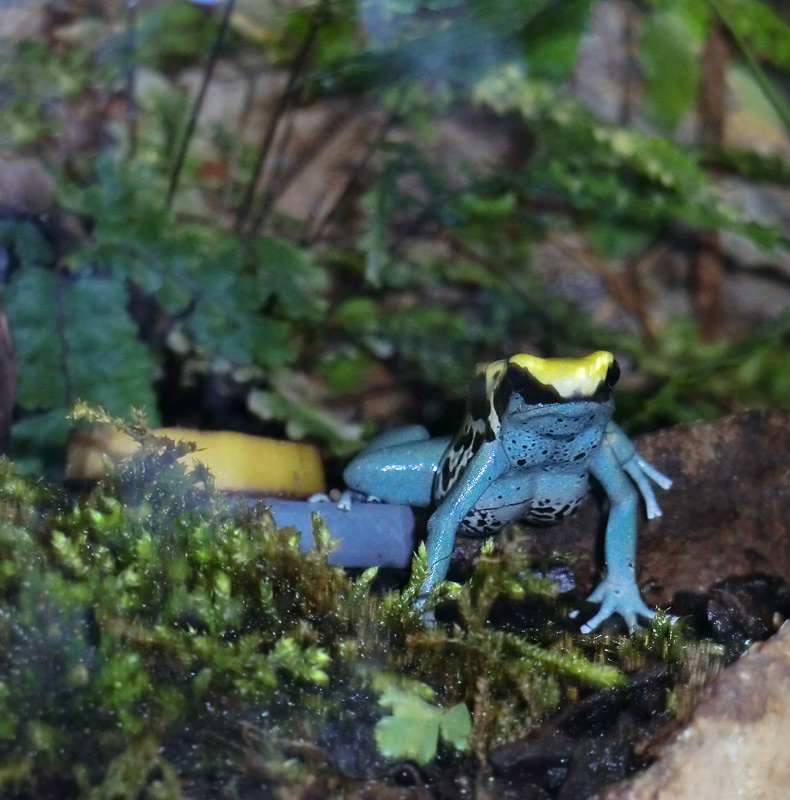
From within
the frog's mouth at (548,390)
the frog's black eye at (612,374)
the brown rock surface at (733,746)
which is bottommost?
the brown rock surface at (733,746)

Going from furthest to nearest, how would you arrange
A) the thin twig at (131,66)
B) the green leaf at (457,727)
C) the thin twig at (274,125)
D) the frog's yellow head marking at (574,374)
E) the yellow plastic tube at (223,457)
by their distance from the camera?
the thin twig at (131,66), the thin twig at (274,125), the yellow plastic tube at (223,457), the frog's yellow head marking at (574,374), the green leaf at (457,727)

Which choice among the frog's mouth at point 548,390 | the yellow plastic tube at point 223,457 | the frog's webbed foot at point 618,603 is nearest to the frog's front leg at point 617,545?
the frog's webbed foot at point 618,603

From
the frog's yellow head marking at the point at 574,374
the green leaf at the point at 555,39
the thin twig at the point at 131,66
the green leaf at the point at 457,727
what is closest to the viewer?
the green leaf at the point at 457,727

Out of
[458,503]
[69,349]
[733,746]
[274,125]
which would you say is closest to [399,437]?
[458,503]

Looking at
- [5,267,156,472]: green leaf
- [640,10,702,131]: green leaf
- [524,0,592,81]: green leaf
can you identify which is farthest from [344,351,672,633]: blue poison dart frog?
[640,10,702,131]: green leaf

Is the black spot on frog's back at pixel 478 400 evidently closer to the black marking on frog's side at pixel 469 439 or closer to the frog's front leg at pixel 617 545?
the black marking on frog's side at pixel 469 439

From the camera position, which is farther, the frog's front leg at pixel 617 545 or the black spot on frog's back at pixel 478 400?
the black spot on frog's back at pixel 478 400

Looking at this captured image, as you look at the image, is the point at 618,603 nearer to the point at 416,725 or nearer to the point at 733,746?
the point at 733,746
